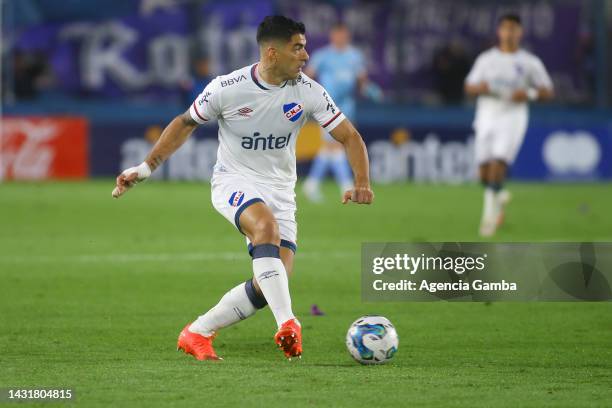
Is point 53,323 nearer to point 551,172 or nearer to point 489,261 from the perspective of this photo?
point 489,261

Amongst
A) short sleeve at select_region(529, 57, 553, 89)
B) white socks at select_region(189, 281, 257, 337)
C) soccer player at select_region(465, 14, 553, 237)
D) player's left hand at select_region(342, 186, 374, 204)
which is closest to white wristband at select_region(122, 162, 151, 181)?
white socks at select_region(189, 281, 257, 337)

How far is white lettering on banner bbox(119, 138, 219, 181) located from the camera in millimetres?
23562

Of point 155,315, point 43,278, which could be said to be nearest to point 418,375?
point 155,315

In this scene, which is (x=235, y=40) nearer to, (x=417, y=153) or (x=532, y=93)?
(x=417, y=153)

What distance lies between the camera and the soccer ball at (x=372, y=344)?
23.2 ft

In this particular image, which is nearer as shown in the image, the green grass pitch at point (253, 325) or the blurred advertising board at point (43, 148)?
the green grass pitch at point (253, 325)

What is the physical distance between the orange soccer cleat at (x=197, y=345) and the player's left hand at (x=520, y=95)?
8626 mm

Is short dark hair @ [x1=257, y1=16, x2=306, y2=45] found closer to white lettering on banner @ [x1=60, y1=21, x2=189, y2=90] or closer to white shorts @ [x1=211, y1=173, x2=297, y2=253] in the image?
white shorts @ [x1=211, y1=173, x2=297, y2=253]

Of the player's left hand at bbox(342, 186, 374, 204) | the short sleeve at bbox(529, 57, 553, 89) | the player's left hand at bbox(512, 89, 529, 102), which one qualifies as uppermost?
the short sleeve at bbox(529, 57, 553, 89)

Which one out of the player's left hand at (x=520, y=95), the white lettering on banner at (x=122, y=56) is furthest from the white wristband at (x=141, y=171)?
the white lettering on banner at (x=122, y=56)

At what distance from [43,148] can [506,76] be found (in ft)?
34.8

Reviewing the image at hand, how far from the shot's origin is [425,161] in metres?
24.3

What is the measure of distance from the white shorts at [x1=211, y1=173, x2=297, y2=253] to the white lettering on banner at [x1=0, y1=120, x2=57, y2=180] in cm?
1575

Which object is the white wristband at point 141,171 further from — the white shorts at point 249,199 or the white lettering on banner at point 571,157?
the white lettering on banner at point 571,157
